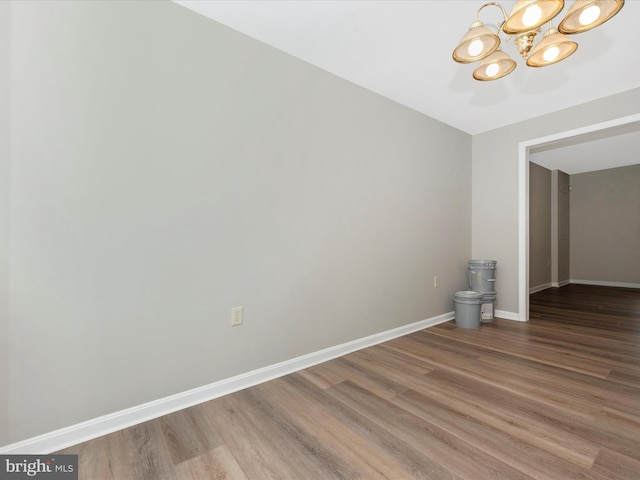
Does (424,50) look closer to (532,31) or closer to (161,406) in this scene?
(532,31)

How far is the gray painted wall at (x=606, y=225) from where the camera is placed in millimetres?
6074

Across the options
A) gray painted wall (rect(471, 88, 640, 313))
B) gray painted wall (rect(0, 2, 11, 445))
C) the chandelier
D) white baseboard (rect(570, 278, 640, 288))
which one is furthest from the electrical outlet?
white baseboard (rect(570, 278, 640, 288))

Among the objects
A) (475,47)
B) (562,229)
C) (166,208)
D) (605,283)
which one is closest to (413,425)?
(166,208)

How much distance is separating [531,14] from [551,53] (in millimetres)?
490

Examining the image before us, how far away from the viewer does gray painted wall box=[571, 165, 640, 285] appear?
19.9 feet

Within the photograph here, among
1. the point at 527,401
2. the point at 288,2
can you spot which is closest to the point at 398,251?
the point at 527,401

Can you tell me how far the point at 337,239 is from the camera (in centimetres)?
253

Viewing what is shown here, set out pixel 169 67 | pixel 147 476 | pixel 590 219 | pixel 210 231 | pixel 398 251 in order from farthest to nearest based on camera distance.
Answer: pixel 590 219, pixel 398 251, pixel 210 231, pixel 169 67, pixel 147 476

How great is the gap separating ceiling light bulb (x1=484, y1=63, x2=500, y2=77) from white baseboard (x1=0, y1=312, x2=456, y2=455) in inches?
89.1

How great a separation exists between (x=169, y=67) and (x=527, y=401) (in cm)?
292

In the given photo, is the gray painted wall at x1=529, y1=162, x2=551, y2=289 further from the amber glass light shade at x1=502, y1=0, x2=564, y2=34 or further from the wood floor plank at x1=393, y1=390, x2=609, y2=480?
the wood floor plank at x1=393, y1=390, x2=609, y2=480

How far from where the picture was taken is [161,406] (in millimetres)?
1692

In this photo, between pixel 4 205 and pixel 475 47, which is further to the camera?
pixel 475 47

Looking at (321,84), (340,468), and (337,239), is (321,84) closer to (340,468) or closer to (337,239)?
(337,239)
